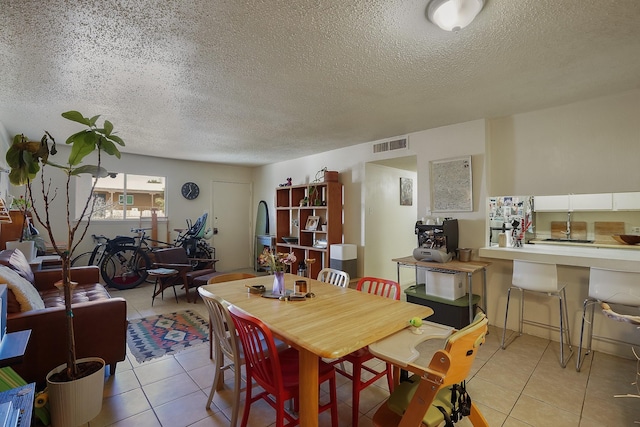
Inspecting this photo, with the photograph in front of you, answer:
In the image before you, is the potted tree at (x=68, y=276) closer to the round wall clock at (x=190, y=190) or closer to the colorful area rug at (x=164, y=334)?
the colorful area rug at (x=164, y=334)

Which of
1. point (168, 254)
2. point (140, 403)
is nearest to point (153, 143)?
point (168, 254)

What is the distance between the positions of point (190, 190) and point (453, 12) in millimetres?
5943

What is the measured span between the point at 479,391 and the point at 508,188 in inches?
89.0

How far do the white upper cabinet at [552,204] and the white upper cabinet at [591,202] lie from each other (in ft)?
0.24

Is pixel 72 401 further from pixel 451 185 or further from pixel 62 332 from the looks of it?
pixel 451 185

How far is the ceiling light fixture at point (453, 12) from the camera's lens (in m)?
1.58

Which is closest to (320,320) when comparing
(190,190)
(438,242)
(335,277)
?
(335,277)

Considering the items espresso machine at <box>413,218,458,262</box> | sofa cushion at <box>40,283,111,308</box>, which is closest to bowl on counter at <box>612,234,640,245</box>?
espresso machine at <box>413,218,458,262</box>

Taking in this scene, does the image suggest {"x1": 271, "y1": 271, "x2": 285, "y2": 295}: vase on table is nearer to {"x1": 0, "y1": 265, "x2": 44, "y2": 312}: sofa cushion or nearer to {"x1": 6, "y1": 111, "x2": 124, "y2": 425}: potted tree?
{"x1": 6, "y1": 111, "x2": 124, "y2": 425}: potted tree

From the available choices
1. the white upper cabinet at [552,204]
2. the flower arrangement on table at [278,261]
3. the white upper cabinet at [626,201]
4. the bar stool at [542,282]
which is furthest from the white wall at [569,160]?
the flower arrangement on table at [278,261]

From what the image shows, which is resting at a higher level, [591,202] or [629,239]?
[591,202]

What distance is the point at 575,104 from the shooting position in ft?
9.95

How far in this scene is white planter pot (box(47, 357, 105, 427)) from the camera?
1762 millimetres

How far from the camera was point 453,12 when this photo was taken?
163 cm
